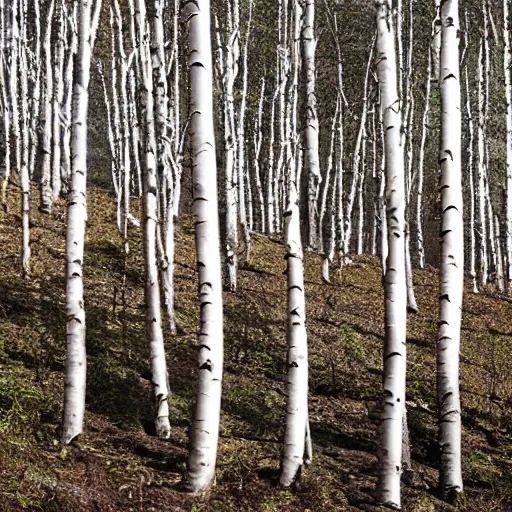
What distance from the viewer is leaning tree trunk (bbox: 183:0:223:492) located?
488 cm

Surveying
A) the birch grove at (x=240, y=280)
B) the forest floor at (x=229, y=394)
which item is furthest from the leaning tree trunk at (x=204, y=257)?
the forest floor at (x=229, y=394)

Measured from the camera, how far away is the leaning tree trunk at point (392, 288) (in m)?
5.33

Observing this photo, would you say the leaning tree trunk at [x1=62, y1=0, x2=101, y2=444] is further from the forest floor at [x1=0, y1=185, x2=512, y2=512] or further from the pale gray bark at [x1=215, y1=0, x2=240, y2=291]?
the pale gray bark at [x1=215, y1=0, x2=240, y2=291]

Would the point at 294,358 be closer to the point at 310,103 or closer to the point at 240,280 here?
the point at 310,103

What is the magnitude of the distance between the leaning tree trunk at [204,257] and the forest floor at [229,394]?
0.43m

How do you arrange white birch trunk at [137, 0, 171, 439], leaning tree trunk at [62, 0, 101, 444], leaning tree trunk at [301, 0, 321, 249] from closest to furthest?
leaning tree trunk at [62, 0, 101, 444]
white birch trunk at [137, 0, 171, 439]
leaning tree trunk at [301, 0, 321, 249]

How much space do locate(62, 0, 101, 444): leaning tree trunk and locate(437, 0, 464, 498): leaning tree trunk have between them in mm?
3307

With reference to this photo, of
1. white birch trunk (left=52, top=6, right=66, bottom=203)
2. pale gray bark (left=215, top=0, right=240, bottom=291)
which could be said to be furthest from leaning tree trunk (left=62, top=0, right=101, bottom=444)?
white birch trunk (left=52, top=6, right=66, bottom=203)

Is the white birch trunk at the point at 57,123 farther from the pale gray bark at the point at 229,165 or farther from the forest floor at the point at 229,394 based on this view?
the pale gray bark at the point at 229,165

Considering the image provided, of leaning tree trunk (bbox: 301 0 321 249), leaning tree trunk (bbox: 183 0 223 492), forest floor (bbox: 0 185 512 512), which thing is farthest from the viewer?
leaning tree trunk (bbox: 301 0 321 249)

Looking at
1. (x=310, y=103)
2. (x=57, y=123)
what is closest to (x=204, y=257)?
(x=310, y=103)

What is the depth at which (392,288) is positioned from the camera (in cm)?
555

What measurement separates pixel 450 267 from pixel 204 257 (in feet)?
8.03

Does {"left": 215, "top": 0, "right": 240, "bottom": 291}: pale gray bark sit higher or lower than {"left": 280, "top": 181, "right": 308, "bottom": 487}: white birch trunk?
higher
